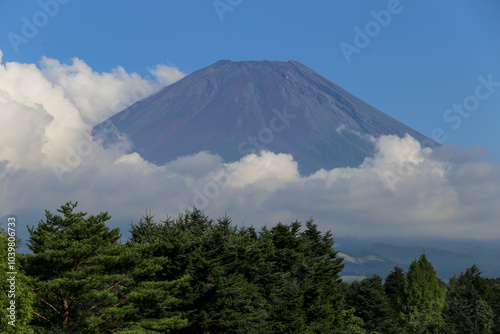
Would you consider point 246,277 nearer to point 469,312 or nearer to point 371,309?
point 371,309

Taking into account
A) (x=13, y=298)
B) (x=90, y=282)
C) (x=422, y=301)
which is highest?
(x=422, y=301)

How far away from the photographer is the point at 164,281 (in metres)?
43.0

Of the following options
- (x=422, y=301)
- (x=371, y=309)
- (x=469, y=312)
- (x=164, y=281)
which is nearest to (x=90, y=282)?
(x=164, y=281)

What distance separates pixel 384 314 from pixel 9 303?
68.4 m

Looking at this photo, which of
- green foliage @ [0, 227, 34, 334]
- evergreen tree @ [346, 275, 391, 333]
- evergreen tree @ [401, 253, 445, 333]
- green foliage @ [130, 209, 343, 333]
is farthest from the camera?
evergreen tree @ [401, 253, 445, 333]

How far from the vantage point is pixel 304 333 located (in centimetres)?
5675

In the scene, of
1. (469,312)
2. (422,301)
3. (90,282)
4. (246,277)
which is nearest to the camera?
(90,282)

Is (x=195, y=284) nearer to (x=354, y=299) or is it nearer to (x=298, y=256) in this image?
(x=298, y=256)

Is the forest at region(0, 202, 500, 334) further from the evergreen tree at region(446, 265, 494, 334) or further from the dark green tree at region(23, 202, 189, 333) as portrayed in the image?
the evergreen tree at region(446, 265, 494, 334)

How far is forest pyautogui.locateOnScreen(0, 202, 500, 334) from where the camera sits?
36906mm

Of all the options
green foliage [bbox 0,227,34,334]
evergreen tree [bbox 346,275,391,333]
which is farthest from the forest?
evergreen tree [bbox 346,275,391,333]

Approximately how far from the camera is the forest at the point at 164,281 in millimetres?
36906

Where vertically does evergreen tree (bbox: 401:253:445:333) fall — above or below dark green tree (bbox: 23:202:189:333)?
above

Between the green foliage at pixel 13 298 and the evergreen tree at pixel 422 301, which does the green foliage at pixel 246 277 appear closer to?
the green foliage at pixel 13 298
